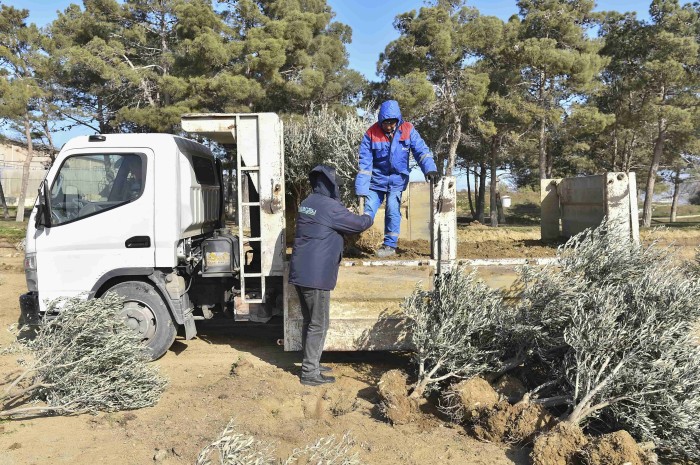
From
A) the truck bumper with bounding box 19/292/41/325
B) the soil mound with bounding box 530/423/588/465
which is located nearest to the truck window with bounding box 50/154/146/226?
the truck bumper with bounding box 19/292/41/325

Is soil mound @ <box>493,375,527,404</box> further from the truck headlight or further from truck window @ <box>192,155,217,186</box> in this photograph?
the truck headlight

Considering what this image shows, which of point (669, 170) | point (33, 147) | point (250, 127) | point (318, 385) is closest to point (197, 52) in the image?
point (33, 147)

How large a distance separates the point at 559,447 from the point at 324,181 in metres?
2.90

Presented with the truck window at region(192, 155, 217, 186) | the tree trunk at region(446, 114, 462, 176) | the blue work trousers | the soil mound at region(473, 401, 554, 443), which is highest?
the tree trunk at region(446, 114, 462, 176)

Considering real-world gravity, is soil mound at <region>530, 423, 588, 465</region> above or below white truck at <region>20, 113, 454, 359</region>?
below

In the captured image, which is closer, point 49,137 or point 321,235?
point 321,235

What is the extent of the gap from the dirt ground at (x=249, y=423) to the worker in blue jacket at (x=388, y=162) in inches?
57.1

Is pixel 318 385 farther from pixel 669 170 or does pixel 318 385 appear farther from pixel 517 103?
pixel 669 170

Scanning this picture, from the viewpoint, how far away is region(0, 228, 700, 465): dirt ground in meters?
3.58

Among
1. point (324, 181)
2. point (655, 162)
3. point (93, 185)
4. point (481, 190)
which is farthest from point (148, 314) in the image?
point (481, 190)

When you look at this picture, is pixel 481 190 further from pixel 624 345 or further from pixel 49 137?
pixel 624 345

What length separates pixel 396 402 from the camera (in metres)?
4.09

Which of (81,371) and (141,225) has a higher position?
(141,225)

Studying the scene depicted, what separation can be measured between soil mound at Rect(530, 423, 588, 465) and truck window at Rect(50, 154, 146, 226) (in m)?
4.39
